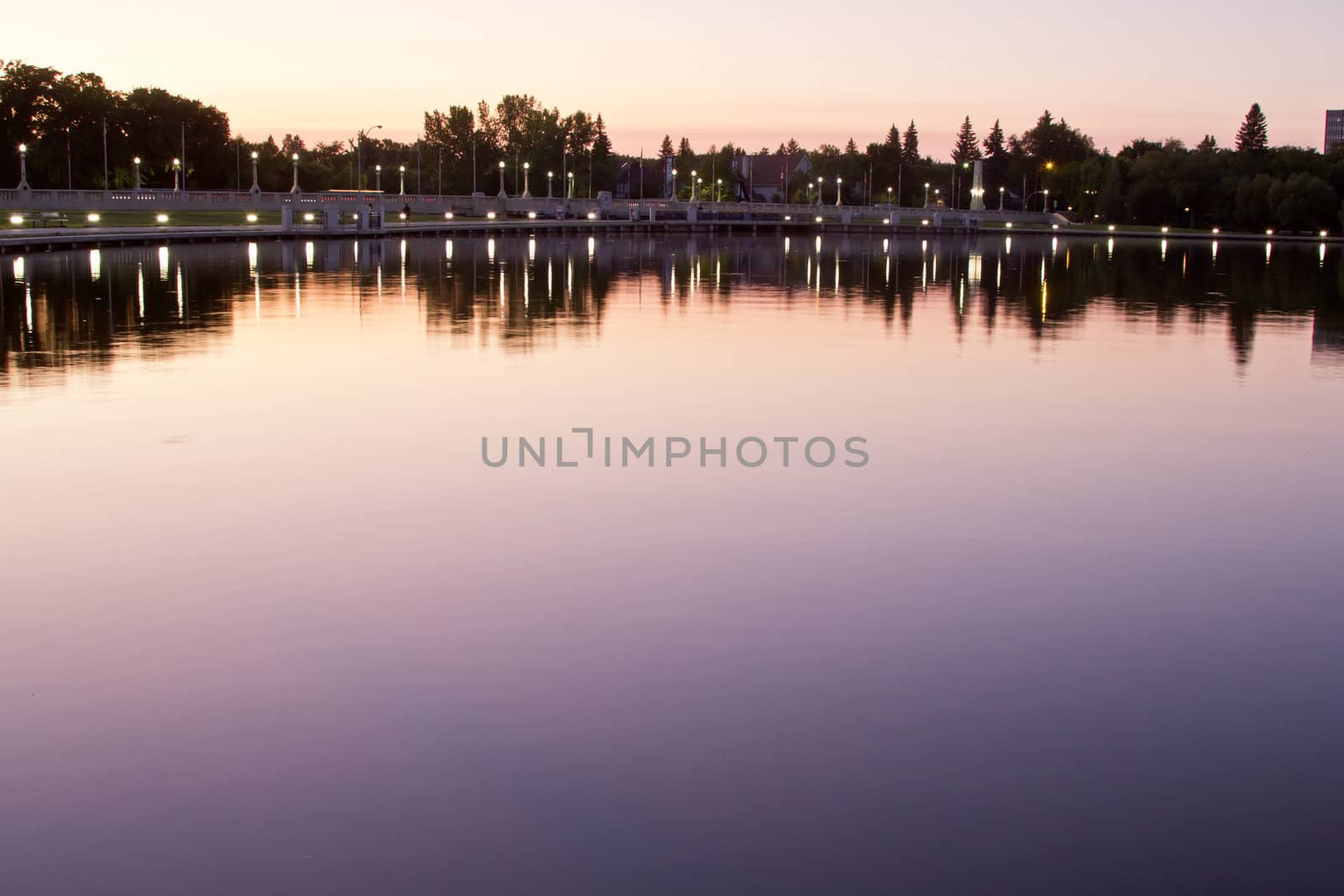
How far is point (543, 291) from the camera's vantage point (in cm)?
3844

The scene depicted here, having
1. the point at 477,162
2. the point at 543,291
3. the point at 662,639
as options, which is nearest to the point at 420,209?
the point at 477,162

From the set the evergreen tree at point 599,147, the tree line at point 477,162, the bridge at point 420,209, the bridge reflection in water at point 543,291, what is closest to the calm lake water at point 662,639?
the bridge reflection in water at point 543,291

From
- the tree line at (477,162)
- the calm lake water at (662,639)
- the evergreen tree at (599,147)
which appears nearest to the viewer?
the calm lake water at (662,639)

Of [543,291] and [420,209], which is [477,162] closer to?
[420,209]

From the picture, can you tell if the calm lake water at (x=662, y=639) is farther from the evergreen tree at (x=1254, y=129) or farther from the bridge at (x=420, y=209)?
the evergreen tree at (x=1254, y=129)

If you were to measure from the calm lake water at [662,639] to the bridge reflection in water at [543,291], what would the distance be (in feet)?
22.8

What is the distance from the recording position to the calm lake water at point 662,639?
5754 mm

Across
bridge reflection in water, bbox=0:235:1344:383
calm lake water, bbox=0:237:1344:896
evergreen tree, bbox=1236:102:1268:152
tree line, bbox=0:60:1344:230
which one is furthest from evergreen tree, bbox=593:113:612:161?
calm lake water, bbox=0:237:1344:896

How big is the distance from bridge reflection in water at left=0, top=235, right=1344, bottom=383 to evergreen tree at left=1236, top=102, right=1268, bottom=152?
441 feet

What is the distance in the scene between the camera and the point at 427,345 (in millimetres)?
23844

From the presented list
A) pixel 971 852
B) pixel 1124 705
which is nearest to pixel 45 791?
pixel 971 852

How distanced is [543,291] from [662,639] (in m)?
31.0

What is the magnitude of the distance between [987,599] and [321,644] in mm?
4289

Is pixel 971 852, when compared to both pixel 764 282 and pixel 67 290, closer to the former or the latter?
pixel 67 290
